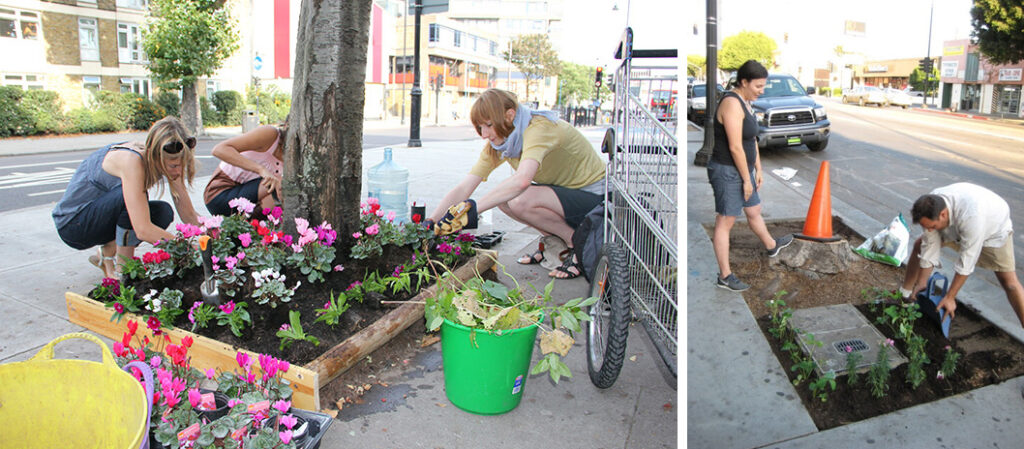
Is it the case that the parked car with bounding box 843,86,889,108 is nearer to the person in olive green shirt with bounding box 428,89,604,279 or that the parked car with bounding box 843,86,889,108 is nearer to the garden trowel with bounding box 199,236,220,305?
the person in olive green shirt with bounding box 428,89,604,279

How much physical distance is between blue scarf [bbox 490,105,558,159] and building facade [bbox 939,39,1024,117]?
7.82 ft

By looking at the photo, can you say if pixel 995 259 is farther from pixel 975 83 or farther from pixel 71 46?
pixel 71 46

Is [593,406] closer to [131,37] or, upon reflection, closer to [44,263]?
[44,263]

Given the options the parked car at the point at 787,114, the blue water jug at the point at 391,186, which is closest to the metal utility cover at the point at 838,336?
the parked car at the point at 787,114

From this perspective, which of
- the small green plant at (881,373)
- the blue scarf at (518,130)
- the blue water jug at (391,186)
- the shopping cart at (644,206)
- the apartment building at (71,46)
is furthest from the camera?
the apartment building at (71,46)

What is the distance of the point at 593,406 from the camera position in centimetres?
261

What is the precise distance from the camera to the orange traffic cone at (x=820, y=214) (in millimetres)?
1627

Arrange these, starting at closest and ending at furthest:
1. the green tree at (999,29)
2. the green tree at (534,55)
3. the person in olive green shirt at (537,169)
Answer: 1. the green tree at (999,29)
2. the person in olive green shirt at (537,169)
3. the green tree at (534,55)

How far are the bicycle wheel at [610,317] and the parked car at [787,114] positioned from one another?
2.58ft

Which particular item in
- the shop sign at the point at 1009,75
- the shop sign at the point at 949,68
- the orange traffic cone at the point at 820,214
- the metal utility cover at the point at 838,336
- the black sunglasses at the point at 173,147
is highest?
the shop sign at the point at 949,68

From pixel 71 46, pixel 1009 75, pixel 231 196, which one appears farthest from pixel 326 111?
pixel 71 46

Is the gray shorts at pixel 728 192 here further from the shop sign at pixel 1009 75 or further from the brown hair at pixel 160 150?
the brown hair at pixel 160 150

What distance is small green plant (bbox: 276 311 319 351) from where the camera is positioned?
2.55m

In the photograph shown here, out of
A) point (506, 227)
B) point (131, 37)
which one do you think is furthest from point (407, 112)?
point (506, 227)
